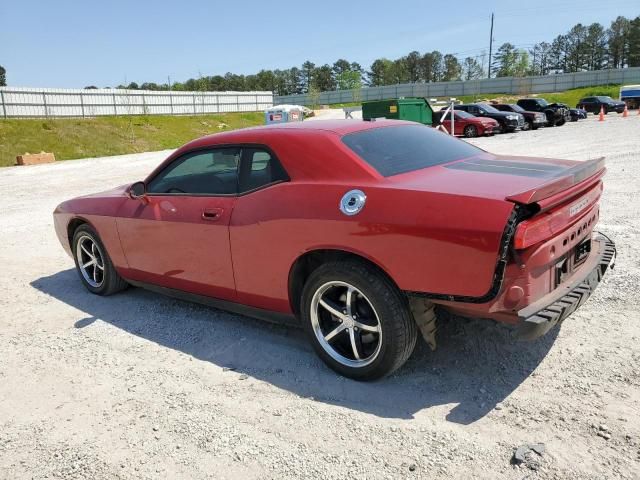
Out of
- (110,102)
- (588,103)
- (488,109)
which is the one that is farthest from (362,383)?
(588,103)

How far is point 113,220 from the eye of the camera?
4.77 metres

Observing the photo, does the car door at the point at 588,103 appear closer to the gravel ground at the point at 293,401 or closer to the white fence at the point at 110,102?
the white fence at the point at 110,102

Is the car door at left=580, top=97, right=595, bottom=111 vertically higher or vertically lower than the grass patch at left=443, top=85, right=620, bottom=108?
lower

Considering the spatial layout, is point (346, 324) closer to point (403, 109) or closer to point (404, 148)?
point (404, 148)

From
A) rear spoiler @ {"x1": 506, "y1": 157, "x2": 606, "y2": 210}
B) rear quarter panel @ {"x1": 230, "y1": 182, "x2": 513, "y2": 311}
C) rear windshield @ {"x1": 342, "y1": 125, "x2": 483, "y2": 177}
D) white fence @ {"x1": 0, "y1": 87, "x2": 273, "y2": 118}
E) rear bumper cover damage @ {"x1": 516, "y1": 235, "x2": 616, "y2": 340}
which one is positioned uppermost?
white fence @ {"x1": 0, "y1": 87, "x2": 273, "y2": 118}

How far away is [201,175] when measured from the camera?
4145 millimetres

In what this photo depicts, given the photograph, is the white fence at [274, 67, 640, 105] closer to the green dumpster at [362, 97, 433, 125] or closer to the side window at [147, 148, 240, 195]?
the green dumpster at [362, 97, 433, 125]

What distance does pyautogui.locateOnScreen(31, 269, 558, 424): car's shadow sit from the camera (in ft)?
10.1

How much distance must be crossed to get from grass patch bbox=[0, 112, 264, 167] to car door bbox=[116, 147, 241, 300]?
22.2m

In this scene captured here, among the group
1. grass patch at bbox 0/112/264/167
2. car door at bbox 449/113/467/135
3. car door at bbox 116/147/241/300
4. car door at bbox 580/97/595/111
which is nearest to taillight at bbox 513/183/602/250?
car door at bbox 116/147/241/300

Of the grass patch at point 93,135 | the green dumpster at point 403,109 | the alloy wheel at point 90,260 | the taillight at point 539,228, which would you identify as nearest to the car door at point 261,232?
the taillight at point 539,228

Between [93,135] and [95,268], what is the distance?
28753 millimetres

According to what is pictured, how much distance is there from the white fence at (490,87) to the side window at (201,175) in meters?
68.9

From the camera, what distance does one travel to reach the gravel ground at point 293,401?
2584 millimetres
